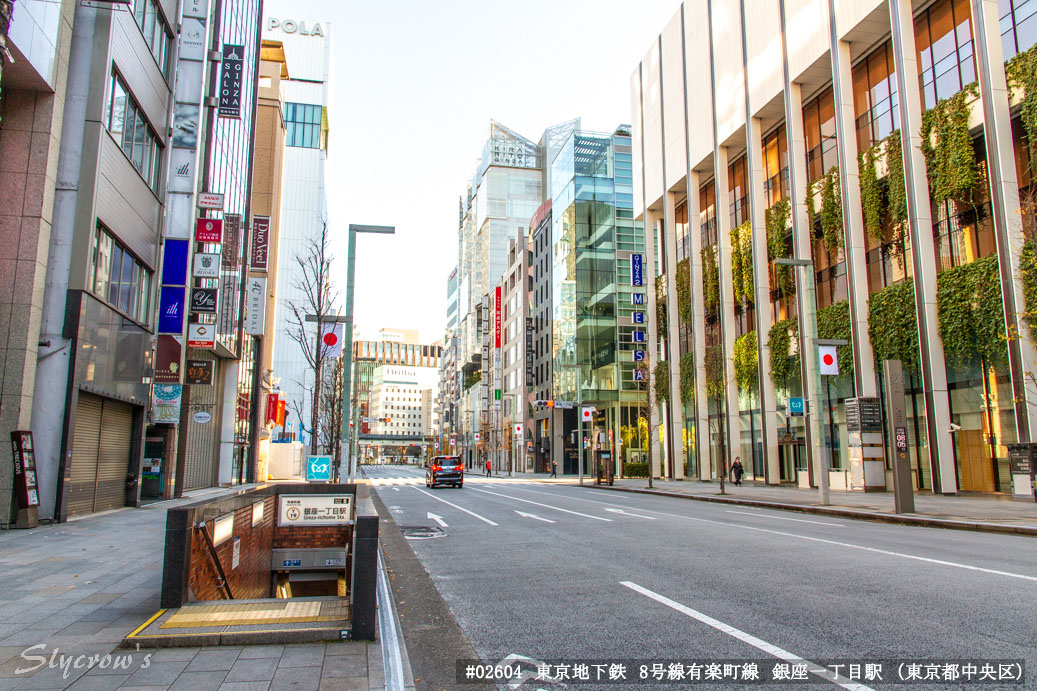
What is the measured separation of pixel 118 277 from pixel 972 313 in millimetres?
26832

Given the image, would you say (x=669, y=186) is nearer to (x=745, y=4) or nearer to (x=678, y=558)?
(x=745, y=4)

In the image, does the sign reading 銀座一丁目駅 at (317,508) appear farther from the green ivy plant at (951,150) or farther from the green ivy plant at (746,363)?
the green ivy plant at (746,363)

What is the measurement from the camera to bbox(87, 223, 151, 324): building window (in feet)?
56.6

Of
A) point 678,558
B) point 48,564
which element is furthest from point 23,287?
point 678,558

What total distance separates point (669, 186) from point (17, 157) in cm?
3918

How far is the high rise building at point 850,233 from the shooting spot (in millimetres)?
22938

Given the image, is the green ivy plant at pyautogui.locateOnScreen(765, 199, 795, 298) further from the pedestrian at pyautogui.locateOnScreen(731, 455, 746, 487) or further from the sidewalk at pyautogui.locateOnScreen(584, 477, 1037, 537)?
the sidewalk at pyautogui.locateOnScreen(584, 477, 1037, 537)

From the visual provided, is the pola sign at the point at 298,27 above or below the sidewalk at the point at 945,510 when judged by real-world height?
above

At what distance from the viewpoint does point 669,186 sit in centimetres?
4716

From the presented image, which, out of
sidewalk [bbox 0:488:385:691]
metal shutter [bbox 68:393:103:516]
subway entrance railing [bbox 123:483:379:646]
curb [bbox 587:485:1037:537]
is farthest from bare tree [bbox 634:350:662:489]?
sidewalk [bbox 0:488:385:691]

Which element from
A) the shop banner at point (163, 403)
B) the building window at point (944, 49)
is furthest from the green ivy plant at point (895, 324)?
the shop banner at point (163, 403)

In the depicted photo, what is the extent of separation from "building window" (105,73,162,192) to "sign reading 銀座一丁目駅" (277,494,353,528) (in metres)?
12.7

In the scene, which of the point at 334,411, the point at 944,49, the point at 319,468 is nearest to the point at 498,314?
the point at 334,411

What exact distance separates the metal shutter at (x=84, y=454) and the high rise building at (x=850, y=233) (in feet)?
66.6
